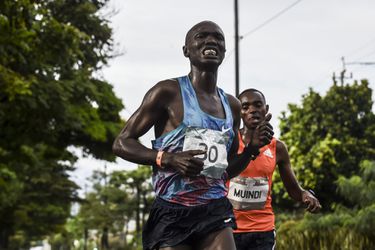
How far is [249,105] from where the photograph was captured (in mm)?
5910

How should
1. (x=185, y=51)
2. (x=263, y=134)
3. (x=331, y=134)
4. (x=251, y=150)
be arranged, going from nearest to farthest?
(x=185, y=51) → (x=263, y=134) → (x=251, y=150) → (x=331, y=134)

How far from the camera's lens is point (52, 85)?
2011cm

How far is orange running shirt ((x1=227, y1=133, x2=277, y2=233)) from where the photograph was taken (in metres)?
6.30

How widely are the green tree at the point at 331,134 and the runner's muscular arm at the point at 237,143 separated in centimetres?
2999

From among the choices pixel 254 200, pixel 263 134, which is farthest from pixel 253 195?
pixel 263 134

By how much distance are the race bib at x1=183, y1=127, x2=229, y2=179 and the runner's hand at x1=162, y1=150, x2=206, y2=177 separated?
173 millimetres

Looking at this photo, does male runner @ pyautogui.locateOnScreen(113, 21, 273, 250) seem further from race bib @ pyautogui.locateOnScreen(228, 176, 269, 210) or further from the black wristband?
race bib @ pyautogui.locateOnScreen(228, 176, 269, 210)

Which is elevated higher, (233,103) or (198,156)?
(233,103)

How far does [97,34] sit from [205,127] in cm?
2391

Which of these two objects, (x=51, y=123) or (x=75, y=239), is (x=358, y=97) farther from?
(x=75, y=239)

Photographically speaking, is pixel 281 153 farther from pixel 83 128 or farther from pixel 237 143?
pixel 83 128

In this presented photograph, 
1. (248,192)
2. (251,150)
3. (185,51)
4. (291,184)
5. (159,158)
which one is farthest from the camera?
(248,192)

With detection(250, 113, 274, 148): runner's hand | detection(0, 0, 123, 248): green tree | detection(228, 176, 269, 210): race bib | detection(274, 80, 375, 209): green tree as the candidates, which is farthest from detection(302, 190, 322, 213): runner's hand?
detection(274, 80, 375, 209): green tree

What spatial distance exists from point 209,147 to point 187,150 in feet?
0.44
